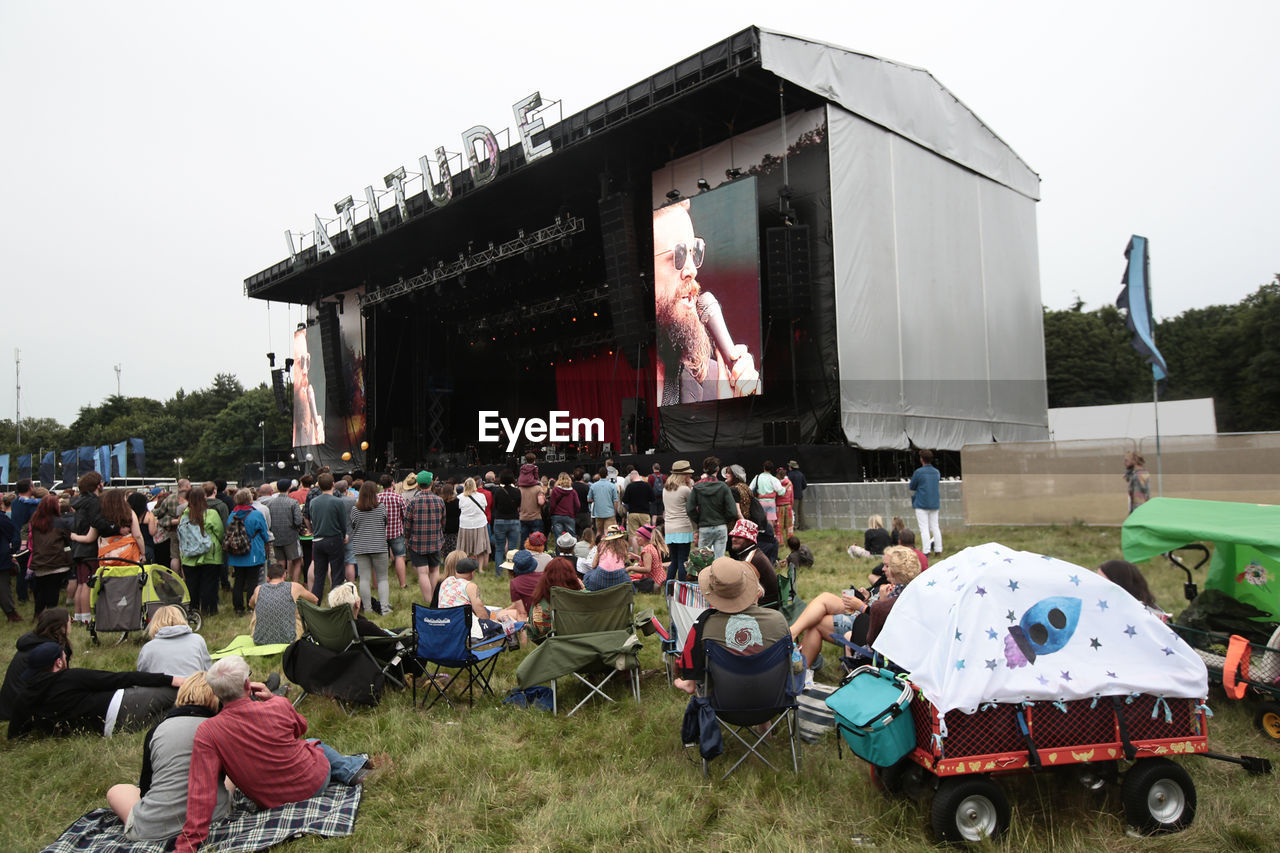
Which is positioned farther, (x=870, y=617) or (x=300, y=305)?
(x=300, y=305)

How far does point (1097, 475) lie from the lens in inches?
419

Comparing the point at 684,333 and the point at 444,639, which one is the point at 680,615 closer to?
the point at 444,639

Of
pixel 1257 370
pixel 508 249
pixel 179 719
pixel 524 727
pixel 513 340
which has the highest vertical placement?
pixel 508 249

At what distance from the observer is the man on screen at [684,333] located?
1477cm

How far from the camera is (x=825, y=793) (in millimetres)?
3369

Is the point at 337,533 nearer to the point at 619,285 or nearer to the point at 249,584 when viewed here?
the point at 249,584

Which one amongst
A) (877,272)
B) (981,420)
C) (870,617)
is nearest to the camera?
(870,617)

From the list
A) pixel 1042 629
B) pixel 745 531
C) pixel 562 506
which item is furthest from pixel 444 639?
pixel 562 506

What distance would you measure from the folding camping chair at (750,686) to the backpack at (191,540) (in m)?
5.81

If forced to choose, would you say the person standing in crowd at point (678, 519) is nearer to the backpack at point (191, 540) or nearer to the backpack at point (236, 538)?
the backpack at point (236, 538)

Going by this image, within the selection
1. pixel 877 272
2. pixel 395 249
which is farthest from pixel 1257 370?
pixel 395 249

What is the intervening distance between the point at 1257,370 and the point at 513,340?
2846 centimetres

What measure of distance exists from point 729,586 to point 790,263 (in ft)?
36.5

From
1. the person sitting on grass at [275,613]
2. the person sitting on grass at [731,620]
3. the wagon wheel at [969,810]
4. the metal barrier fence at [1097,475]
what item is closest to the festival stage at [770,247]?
the metal barrier fence at [1097,475]
